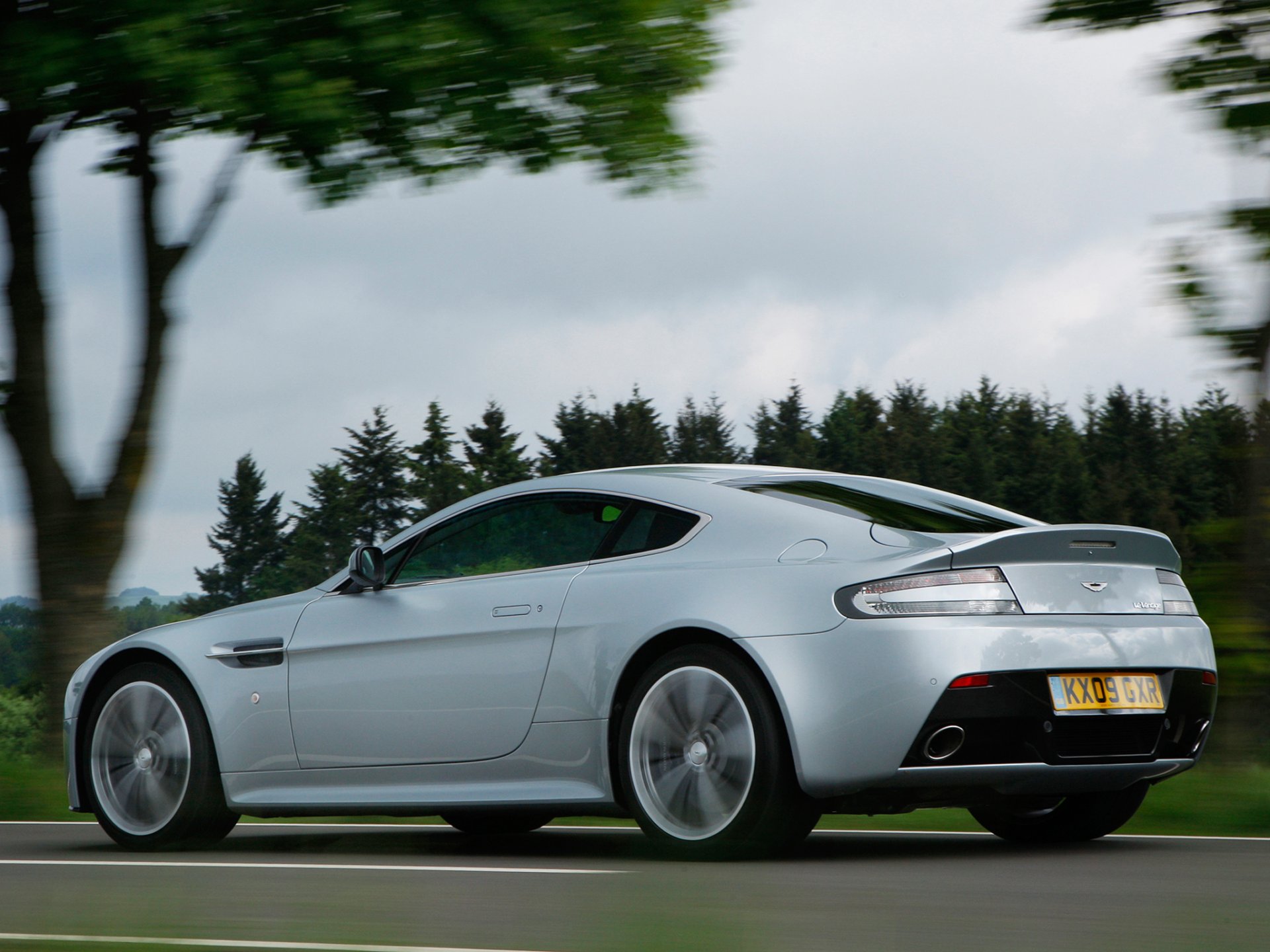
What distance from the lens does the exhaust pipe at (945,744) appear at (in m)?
5.54

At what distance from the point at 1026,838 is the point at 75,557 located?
23.4 feet

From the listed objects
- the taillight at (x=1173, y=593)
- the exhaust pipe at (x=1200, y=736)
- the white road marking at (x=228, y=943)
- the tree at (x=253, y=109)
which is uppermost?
the tree at (x=253, y=109)

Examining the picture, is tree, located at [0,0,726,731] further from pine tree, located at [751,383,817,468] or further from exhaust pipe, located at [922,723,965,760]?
pine tree, located at [751,383,817,468]

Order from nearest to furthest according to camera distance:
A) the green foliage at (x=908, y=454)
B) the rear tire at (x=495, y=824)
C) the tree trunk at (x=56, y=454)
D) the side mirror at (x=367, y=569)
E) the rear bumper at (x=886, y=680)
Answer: the rear bumper at (x=886, y=680) < the side mirror at (x=367, y=569) < the rear tire at (x=495, y=824) < the tree trunk at (x=56, y=454) < the green foliage at (x=908, y=454)

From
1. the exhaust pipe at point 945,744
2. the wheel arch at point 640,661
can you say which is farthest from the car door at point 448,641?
the exhaust pipe at point 945,744

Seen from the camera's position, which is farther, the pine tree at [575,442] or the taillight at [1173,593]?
the pine tree at [575,442]

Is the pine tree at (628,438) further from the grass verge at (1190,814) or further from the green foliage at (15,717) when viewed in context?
the grass verge at (1190,814)

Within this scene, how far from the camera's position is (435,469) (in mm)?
124812

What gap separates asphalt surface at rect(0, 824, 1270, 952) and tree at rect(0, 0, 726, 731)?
4926mm

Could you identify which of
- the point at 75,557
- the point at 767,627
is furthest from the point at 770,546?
the point at 75,557

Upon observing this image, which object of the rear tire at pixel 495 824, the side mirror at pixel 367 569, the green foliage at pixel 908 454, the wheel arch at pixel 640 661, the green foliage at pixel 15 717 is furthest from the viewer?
the green foliage at pixel 908 454

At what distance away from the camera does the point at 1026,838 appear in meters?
6.81

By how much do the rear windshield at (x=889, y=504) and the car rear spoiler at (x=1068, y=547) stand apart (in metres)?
0.22

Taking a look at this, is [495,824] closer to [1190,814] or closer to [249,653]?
[249,653]
